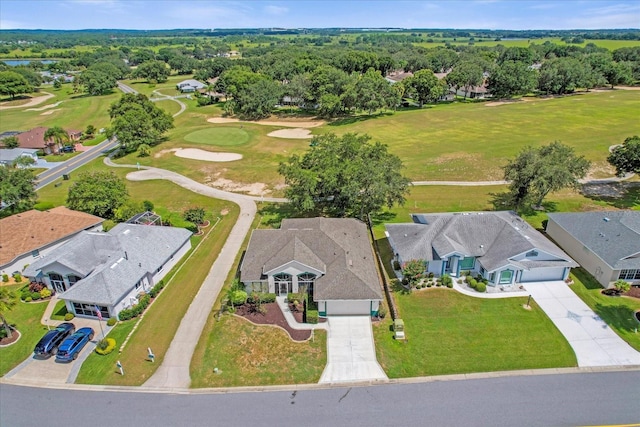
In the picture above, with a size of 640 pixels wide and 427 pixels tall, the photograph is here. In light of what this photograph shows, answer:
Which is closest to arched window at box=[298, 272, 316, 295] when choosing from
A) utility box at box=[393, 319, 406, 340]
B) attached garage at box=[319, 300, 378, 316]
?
attached garage at box=[319, 300, 378, 316]

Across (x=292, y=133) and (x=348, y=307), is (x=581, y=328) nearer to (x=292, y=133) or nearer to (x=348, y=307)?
(x=348, y=307)

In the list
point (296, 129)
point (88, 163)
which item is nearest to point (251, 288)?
point (88, 163)

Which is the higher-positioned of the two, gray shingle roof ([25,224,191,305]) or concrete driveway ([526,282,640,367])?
gray shingle roof ([25,224,191,305])

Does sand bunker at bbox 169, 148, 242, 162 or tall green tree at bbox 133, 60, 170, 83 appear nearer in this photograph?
sand bunker at bbox 169, 148, 242, 162

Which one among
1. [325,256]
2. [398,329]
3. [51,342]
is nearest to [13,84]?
[51,342]

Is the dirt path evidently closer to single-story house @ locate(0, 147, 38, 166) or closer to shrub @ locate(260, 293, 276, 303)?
single-story house @ locate(0, 147, 38, 166)

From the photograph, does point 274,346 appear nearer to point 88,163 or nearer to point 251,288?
point 251,288

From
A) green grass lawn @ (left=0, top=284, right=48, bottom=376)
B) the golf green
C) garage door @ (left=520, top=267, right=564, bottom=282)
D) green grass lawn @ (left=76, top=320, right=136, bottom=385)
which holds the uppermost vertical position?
the golf green
